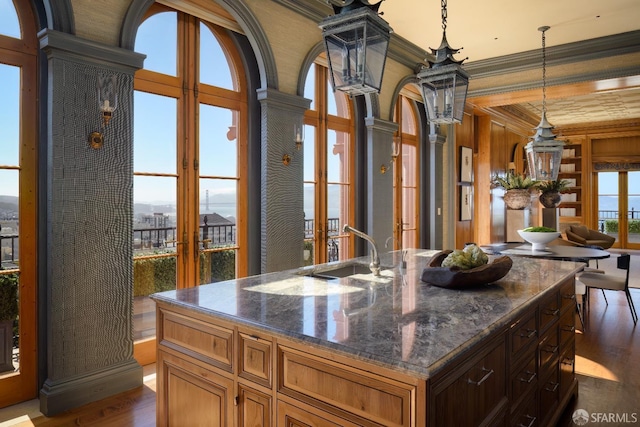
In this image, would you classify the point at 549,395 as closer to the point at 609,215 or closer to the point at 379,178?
the point at 379,178

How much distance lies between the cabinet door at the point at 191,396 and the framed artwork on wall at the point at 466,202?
6.54 metres

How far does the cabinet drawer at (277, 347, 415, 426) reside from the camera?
1.33 meters

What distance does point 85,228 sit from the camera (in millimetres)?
2877

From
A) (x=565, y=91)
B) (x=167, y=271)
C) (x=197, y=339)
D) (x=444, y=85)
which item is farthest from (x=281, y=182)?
(x=565, y=91)

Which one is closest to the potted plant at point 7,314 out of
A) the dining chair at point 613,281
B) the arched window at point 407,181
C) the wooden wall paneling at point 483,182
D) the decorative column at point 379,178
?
the decorative column at point 379,178

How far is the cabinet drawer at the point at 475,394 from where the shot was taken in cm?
138

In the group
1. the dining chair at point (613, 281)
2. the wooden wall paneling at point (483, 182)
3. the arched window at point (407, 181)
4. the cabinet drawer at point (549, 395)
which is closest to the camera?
the cabinet drawer at point (549, 395)

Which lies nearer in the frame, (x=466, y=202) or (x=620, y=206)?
(x=466, y=202)

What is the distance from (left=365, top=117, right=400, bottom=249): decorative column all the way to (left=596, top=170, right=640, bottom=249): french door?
9.54 meters

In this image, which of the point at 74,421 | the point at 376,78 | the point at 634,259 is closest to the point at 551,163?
the point at 376,78

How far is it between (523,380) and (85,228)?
2.60m

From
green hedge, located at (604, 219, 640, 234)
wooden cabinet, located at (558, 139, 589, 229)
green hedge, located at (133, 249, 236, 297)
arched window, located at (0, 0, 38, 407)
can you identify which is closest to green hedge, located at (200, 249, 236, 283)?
green hedge, located at (133, 249, 236, 297)

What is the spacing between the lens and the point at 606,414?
2.82m

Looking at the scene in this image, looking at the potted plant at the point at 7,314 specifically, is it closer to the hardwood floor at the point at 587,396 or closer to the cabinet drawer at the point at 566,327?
the hardwood floor at the point at 587,396
